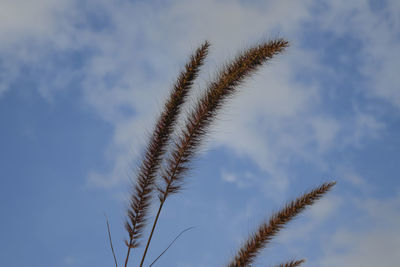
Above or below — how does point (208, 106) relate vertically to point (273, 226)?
above

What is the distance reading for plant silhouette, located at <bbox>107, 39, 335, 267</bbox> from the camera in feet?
11.8

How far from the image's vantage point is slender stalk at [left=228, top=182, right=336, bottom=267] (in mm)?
3473

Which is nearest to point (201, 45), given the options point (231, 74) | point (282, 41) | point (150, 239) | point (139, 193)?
point (231, 74)

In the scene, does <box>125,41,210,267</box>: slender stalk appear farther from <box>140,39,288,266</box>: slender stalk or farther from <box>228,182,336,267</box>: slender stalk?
<box>228,182,336,267</box>: slender stalk

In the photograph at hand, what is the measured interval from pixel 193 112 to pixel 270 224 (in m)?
0.98

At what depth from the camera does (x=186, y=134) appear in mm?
3727

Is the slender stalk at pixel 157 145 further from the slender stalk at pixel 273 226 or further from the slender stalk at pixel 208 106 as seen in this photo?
the slender stalk at pixel 273 226

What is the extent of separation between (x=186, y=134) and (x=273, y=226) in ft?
2.99

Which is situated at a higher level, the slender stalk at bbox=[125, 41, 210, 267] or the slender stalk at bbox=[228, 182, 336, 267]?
the slender stalk at bbox=[125, 41, 210, 267]

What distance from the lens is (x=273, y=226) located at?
3514mm

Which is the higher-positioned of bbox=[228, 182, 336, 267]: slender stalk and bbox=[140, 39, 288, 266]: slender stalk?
bbox=[140, 39, 288, 266]: slender stalk

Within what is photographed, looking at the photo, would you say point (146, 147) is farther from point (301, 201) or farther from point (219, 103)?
point (301, 201)

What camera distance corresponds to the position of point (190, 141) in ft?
12.2

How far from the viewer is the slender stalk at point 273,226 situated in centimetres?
347
